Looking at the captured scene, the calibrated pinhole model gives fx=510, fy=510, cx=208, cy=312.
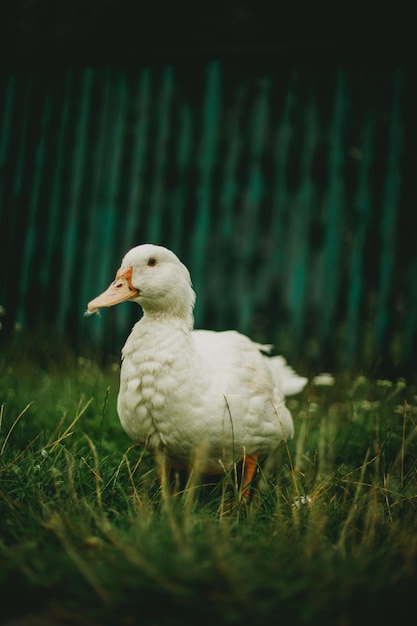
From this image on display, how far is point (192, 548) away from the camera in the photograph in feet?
4.63

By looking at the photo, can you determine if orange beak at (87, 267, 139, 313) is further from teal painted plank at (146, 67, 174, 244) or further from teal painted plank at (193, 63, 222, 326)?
teal painted plank at (146, 67, 174, 244)

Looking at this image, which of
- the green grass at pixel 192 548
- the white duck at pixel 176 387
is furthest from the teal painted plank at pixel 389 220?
the white duck at pixel 176 387

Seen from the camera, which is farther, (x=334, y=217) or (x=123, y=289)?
(x=334, y=217)

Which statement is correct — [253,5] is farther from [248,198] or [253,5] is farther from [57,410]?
[57,410]

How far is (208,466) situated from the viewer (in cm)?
223

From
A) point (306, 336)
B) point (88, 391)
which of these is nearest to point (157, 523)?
point (88, 391)

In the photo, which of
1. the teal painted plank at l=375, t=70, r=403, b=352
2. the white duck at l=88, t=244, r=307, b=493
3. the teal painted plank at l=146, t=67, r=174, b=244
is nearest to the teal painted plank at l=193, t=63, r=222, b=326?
the teal painted plank at l=146, t=67, r=174, b=244

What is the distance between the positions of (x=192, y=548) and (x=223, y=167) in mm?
3672

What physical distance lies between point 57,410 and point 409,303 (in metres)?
2.97

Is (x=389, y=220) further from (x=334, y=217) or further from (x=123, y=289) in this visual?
(x=123, y=289)

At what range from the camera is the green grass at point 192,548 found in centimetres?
128

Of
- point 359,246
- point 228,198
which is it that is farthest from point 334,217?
point 228,198

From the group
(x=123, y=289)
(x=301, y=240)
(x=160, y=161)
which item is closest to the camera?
(x=123, y=289)

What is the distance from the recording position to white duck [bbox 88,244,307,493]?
2.12 m
